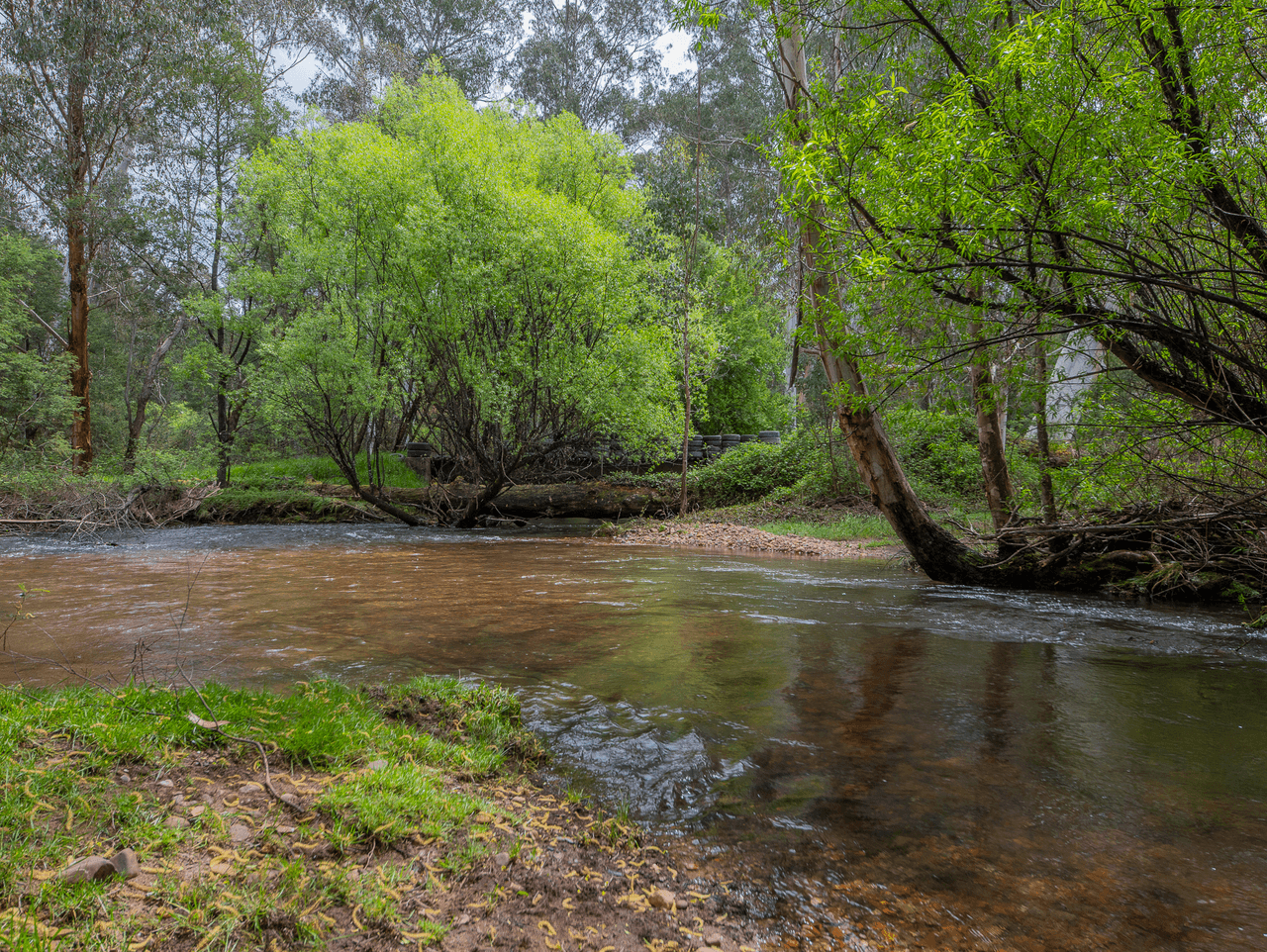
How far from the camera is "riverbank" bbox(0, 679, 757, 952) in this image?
6.76ft

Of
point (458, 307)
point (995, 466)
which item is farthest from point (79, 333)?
point (995, 466)

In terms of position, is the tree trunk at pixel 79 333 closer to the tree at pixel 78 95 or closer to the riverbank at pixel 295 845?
the tree at pixel 78 95

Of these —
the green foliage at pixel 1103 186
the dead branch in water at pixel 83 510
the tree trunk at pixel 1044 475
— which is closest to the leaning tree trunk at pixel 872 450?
the tree trunk at pixel 1044 475

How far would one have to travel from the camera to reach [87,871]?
6.84 feet

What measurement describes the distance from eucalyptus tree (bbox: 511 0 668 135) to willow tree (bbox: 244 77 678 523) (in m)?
22.1

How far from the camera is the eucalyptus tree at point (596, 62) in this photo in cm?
3831

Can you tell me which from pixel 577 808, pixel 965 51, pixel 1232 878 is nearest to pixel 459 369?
pixel 965 51

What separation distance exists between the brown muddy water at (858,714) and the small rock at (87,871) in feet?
6.82


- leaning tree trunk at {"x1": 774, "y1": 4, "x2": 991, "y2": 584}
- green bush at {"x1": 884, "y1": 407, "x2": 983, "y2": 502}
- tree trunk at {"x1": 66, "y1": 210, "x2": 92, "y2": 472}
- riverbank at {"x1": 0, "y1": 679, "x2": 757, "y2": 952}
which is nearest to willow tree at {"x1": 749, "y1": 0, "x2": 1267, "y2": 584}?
leaning tree trunk at {"x1": 774, "y1": 4, "x2": 991, "y2": 584}

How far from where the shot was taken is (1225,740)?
13.5ft

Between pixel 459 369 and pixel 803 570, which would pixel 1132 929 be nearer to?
pixel 803 570

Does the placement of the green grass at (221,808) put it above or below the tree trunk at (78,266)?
below

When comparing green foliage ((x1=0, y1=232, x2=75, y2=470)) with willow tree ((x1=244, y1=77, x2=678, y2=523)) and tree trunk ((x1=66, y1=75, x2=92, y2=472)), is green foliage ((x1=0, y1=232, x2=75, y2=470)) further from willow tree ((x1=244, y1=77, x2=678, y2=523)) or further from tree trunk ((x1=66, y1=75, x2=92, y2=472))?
willow tree ((x1=244, y1=77, x2=678, y2=523))

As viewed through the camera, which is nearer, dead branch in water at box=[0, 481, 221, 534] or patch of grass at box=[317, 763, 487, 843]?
patch of grass at box=[317, 763, 487, 843]
